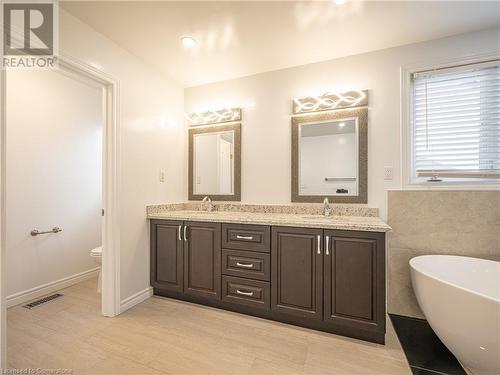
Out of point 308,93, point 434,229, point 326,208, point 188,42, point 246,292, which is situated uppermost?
point 188,42

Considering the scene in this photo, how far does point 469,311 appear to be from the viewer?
4.23 ft

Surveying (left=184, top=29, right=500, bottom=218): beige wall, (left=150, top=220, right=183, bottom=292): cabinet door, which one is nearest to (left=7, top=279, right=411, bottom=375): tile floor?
(left=150, top=220, right=183, bottom=292): cabinet door

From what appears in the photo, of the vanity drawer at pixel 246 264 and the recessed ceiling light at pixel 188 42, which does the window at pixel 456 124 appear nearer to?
the vanity drawer at pixel 246 264

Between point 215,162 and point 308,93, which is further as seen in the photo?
point 215,162

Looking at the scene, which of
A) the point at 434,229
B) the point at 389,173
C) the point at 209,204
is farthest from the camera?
the point at 209,204

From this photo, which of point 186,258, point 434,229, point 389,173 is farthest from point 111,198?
point 434,229

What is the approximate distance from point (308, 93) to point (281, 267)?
174 centimetres

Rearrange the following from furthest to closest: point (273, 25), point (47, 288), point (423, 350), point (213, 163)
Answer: point (213, 163)
point (47, 288)
point (273, 25)
point (423, 350)

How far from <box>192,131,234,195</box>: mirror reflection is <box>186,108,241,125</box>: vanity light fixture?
0.15 m

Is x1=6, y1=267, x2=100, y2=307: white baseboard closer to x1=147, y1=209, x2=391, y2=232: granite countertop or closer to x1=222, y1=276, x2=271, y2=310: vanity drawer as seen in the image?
x1=147, y1=209, x2=391, y2=232: granite countertop

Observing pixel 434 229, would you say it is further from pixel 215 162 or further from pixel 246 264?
pixel 215 162

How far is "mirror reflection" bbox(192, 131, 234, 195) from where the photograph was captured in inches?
109

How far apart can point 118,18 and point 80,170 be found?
6.41 feet

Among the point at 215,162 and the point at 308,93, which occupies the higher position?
the point at 308,93
